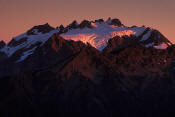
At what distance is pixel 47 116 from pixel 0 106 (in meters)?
17.7

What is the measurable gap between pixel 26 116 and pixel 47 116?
27.3 ft

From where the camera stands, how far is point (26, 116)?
637 ft

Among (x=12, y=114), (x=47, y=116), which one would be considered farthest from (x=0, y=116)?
(x=47, y=116)

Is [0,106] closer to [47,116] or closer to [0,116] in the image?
[0,116]

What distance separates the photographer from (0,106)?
651 ft

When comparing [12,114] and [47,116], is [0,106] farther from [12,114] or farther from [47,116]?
[47,116]

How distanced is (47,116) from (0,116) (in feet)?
56.2

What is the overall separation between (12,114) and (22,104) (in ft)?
18.9

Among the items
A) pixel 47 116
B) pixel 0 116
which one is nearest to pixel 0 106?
pixel 0 116

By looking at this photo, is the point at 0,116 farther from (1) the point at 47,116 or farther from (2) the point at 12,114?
(1) the point at 47,116

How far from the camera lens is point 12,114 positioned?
645 ft

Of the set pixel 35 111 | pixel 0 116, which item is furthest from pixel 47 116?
pixel 0 116

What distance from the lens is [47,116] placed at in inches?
7805

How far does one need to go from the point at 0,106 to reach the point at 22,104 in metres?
8.08
